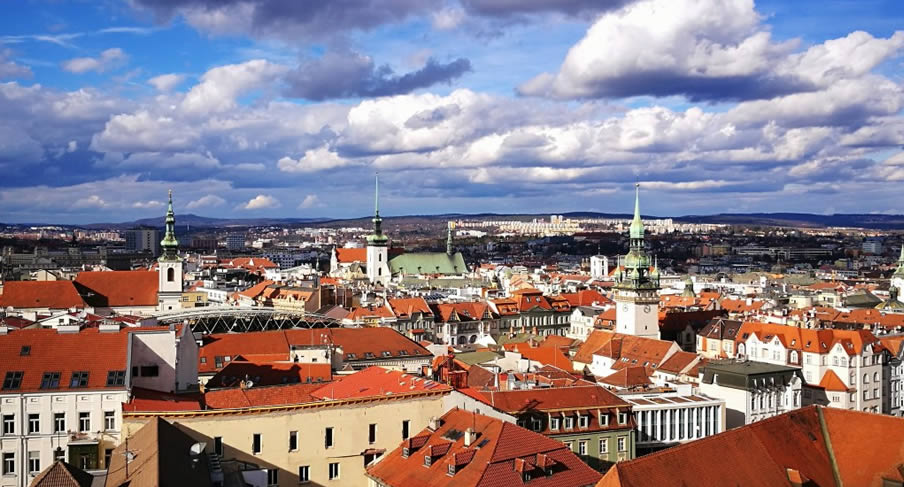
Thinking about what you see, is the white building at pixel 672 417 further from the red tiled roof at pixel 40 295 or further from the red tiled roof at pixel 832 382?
the red tiled roof at pixel 40 295

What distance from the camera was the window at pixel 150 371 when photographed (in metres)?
53.3

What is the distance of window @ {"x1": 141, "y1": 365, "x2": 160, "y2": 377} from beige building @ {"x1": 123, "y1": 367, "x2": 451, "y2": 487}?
5365 mm

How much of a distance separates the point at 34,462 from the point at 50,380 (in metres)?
4.12

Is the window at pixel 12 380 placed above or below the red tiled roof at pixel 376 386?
above

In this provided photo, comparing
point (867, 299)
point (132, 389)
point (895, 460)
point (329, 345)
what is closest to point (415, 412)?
point (132, 389)

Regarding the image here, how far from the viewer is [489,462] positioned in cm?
3903

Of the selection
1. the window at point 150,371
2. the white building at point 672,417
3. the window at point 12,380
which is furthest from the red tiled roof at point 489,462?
the white building at point 672,417

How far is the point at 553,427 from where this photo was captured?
177 feet

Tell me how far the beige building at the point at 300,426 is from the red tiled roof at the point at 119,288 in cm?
7242

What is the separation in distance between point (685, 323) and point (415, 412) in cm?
7156

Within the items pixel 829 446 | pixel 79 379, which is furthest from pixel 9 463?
pixel 829 446

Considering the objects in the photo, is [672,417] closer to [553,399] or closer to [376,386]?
[553,399]

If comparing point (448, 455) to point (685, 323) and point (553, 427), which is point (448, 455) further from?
point (685, 323)

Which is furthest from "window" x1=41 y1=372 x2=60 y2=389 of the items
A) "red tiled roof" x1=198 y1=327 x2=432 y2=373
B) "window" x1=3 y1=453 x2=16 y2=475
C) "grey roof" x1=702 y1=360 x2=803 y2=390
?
"grey roof" x1=702 y1=360 x2=803 y2=390
